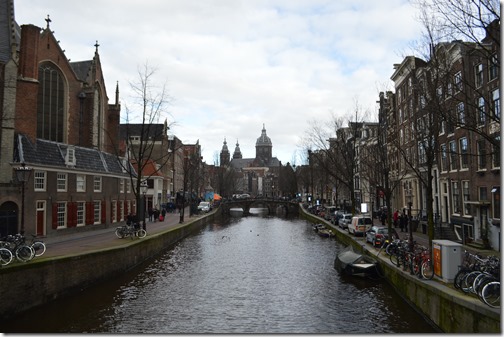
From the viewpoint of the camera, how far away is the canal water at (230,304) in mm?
15031

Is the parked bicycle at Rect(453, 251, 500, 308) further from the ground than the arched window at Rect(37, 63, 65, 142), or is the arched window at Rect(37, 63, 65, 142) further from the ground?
the arched window at Rect(37, 63, 65, 142)

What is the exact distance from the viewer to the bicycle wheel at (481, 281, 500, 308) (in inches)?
454

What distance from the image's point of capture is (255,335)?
14180 mm

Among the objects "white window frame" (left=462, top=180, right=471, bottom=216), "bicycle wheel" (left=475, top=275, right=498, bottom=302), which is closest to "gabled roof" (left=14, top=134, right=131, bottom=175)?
"bicycle wheel" (left=475, top=275, right=498, bottom=302)

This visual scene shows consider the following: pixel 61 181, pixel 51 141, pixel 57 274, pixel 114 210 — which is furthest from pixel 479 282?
pixel 114 210

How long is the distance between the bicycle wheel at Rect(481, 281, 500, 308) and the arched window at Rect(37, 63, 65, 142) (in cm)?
3642

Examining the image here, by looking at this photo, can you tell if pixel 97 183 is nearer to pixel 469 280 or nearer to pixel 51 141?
pixel 51 141

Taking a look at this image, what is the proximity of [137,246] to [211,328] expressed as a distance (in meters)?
13.1

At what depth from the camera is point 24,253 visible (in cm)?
1731

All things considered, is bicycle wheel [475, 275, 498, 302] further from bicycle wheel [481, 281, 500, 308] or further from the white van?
the white van

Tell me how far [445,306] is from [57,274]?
15.4 meters

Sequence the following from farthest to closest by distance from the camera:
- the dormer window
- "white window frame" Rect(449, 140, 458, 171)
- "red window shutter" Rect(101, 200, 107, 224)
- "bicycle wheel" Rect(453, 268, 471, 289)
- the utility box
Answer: "red window shutter" Rect(101, 200, 107, 224) → the dormer window → "white window frame" Rect(449, 140, 458, 171) → the utility box → "bicycle wheel" Rect(453, 268, 471, 289)

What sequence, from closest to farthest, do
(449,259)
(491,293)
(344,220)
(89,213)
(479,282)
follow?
1. (491,293)
2. (479,282)
3. (449,259)
4. (89,213)
5. (344,220)

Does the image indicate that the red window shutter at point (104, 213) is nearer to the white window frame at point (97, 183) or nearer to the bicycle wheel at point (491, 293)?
the white window frame at point (97, 183)
